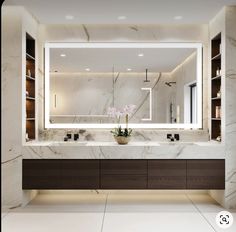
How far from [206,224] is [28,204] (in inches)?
93.8

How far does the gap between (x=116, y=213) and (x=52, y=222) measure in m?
0.80

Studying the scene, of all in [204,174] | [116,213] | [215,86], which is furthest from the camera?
[215,86]

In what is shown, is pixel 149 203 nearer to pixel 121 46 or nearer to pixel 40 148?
pixel 40 148

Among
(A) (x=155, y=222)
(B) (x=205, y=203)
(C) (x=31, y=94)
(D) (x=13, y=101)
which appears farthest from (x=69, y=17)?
(B) (x=205, y=203)

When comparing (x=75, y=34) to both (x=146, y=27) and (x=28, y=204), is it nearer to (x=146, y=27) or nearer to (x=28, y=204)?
(x=146, y=27)

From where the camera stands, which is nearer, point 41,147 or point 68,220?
point 68,220

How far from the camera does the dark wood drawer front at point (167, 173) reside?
447 centimetres

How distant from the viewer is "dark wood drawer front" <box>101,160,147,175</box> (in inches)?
176

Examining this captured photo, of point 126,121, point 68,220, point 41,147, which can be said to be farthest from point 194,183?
point 41,147

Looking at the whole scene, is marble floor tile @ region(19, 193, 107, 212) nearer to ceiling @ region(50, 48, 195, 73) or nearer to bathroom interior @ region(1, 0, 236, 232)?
bathroom interior @ region(1, 0, 236, 232)

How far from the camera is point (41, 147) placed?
175 inches

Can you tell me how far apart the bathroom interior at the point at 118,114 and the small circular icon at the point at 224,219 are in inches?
2.0

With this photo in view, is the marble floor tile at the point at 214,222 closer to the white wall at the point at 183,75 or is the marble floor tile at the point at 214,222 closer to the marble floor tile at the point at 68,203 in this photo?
the marble floor tile at the point at 68,203

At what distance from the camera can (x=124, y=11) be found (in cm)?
437
